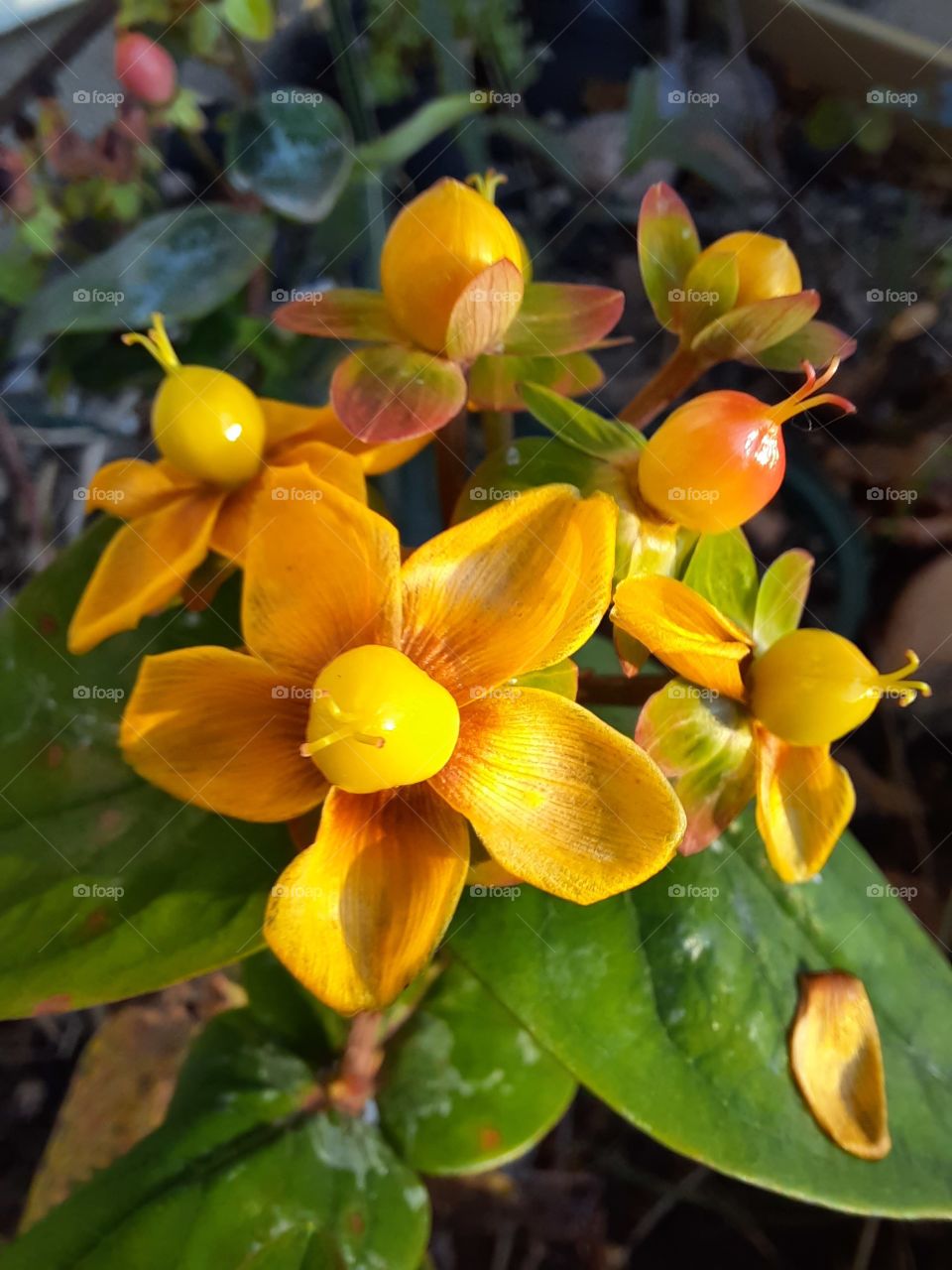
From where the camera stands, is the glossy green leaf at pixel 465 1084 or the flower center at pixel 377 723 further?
the glossy green leaf at pixel 465 1084

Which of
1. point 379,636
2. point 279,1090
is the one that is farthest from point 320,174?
point 279,1090

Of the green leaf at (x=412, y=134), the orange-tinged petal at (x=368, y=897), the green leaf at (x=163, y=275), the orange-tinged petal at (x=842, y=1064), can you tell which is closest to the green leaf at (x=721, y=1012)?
the orange-tinged petal at (x=842, y=1064)

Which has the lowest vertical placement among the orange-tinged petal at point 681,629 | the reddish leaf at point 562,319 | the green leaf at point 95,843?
the green leaf at point 95,843

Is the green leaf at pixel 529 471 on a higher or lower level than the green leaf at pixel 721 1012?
higher

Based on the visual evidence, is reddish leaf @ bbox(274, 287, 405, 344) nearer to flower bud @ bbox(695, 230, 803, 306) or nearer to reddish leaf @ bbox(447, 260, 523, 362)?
reddish leaf @ bbox(447, 260, 523, 362)

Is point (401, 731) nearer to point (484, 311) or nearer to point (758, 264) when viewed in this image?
point (484, 311)

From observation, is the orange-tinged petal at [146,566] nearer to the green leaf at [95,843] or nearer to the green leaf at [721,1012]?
the green leaf at [95,843]
